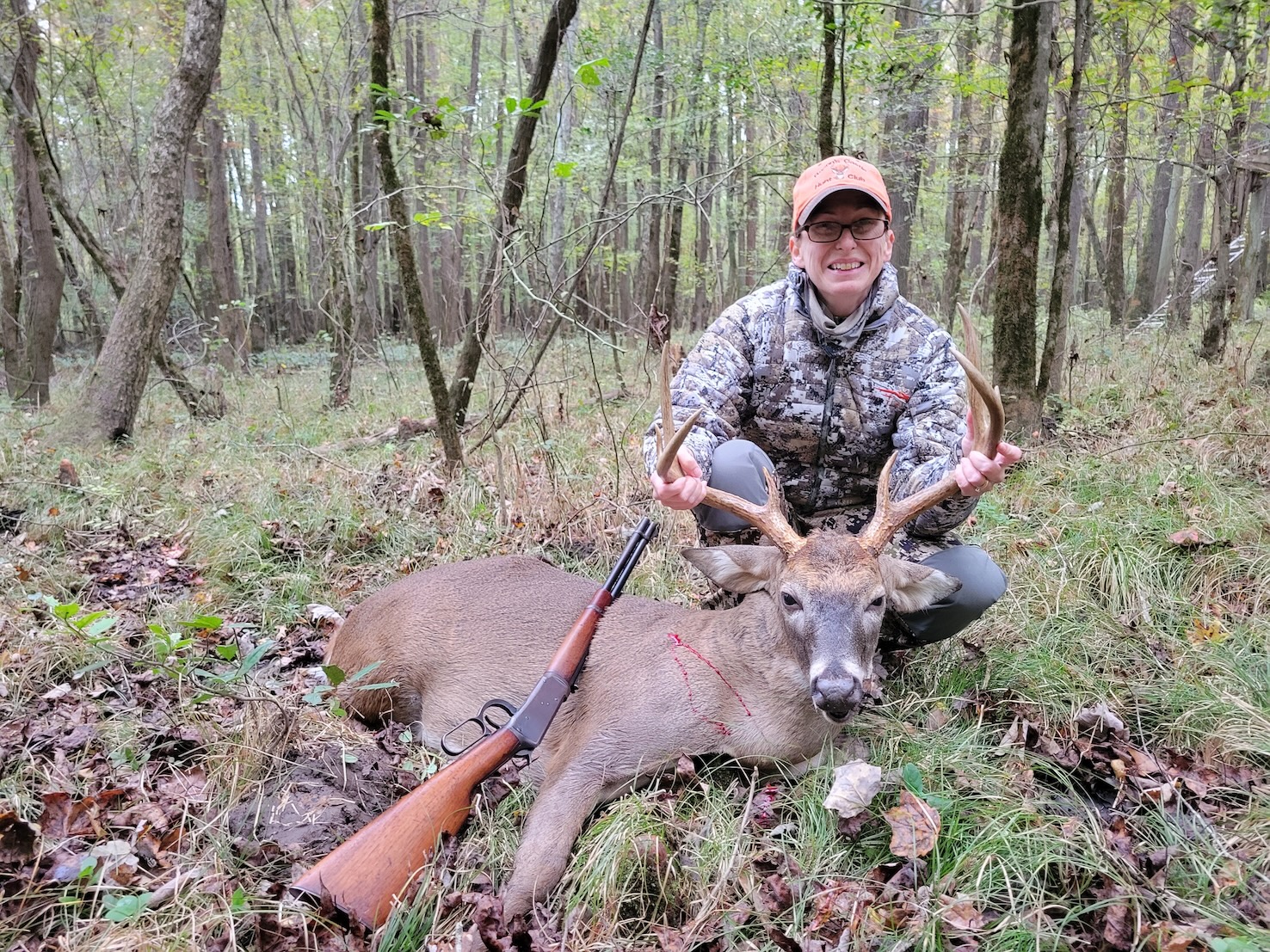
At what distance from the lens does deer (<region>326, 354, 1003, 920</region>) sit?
2.66m

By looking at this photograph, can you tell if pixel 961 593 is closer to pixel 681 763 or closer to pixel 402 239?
pixel 681 763

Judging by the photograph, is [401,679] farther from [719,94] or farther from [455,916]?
[719,94]

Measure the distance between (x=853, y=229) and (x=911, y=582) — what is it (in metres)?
1.47

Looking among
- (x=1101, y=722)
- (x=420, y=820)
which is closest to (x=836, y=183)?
(x=1101, y=722)

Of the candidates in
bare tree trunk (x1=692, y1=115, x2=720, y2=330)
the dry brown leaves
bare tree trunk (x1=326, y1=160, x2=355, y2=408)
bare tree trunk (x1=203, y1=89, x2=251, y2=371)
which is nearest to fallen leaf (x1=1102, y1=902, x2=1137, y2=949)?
the dry brown leaves

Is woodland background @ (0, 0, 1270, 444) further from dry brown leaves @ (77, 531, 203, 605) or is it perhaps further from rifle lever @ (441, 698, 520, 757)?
rifle lever @ (441, 698, 520, 757)

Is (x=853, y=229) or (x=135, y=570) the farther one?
(x=135, y=570)

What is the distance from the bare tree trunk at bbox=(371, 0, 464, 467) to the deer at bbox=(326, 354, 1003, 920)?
8.22 feet

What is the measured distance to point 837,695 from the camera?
2475 mm

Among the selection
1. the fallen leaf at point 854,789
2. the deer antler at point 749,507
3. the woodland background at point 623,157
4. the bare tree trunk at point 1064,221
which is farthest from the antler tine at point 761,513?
the bare tree trunk at point 1064,221

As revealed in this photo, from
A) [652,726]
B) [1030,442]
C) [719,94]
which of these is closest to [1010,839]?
[652,726]

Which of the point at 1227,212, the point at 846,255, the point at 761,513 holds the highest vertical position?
the point at 1227,212

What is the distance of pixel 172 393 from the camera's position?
37.6 ft

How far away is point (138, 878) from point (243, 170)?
106 feet
